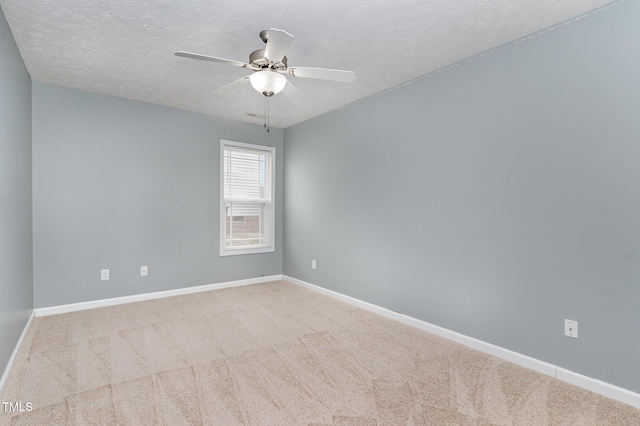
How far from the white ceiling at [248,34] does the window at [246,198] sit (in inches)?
59.8

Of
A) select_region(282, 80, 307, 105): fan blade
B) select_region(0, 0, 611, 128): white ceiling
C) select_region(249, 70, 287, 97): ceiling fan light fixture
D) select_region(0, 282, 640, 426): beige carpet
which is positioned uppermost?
select_region(282, 80, 307, 105): fan blade

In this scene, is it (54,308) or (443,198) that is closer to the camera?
(443,198)

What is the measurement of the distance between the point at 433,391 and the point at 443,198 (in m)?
1.63

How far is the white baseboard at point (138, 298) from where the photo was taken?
11.4 ft

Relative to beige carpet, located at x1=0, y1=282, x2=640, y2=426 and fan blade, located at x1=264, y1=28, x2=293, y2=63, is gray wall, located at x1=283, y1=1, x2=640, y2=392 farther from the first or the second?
fan blade, located at x1=264, y1=28, x2=293, y2=63

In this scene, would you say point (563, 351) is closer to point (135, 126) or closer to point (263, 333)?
point (263, 333)

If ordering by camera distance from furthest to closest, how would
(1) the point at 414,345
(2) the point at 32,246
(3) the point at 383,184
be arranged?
(3) the point at 383,184 < (2) the point at 32,246 < (1) the point at 414,345

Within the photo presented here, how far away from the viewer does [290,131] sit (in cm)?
510

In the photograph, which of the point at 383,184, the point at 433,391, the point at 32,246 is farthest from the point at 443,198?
the point at 32,246

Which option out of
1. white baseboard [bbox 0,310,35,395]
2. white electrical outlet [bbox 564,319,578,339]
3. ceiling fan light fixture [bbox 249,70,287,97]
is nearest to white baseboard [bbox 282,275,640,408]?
white electrical outlet [bbox 564,319,578,339]

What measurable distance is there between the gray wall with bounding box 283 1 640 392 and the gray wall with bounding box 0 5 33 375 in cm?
313

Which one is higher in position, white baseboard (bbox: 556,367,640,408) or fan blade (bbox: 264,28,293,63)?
fan blade (bbox: 264,28,293,63)

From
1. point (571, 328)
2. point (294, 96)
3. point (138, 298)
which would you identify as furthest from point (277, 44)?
point (138, 298)

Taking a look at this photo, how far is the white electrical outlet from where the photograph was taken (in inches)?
86.0
